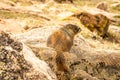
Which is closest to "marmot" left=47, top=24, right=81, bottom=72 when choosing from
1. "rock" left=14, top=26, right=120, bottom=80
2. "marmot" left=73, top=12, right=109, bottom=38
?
"rock" left=14, top=26, right=120, bottom=80

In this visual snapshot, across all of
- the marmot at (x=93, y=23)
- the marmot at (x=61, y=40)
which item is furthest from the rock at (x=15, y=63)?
the marmot at (x=93, y=23)

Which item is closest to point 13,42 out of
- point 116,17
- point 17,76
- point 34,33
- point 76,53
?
point 17,76

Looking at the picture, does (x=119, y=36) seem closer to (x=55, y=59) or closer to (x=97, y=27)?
(x=97, y=27)

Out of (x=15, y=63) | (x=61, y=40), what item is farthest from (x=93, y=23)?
(x=15, y=63)

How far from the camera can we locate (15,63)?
9.77m

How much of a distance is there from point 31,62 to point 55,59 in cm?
340

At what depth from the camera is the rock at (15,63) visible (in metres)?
9.35

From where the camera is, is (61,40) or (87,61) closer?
(87,61)

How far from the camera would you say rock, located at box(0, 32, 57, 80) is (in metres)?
9.35

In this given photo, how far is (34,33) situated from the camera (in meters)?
22.1

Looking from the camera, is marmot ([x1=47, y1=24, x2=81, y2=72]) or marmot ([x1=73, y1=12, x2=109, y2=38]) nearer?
marmot ([x1=47, y1=24, x2=81, y2=72])

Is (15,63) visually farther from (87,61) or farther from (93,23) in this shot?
(93,23)

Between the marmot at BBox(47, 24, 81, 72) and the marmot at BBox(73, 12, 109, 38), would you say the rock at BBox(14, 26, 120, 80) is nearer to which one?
the marmot at BBox(47, 24, 81, 72)

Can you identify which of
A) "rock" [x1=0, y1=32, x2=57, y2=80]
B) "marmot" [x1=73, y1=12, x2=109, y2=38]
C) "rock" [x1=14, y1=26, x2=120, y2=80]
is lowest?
"marmot" [x1=73, y1=12, x2=109, y2=38]
